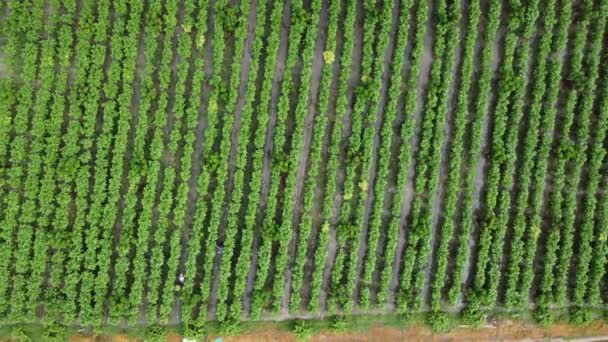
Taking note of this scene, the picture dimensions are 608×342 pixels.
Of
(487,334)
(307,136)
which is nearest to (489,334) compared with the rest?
(487,334)

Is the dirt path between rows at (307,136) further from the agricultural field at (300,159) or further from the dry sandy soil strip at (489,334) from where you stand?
the dry sandy soil strip at (489,334)

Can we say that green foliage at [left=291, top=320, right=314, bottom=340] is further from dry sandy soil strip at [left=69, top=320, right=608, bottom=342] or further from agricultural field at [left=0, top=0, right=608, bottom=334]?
agricultural field at [left=0, top=0, right=608, bottom=334]

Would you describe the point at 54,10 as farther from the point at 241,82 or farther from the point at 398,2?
the point at 398,2

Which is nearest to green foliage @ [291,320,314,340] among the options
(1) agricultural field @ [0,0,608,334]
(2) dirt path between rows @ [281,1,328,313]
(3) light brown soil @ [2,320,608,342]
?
(3) light brown soil @ [2,320,608,342]

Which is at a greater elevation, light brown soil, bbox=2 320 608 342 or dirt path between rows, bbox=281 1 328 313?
dirt path between rows, bbox=281 1 328 313

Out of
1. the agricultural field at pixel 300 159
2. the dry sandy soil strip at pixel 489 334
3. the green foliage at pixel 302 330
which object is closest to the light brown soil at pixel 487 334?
the dry sandy soil strip at pixel 489 334

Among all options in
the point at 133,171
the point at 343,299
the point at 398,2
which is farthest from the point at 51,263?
the point at 398,2

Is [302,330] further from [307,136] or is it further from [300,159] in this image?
[307,136]

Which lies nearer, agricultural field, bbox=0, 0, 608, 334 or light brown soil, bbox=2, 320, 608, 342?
agricultural field, bbox=0, 0, 608, 334

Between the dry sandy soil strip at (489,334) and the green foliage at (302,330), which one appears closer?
the green foliage at (302,330)

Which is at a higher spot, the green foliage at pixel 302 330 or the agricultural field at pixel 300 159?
the agricultural field at pixel 300 159
